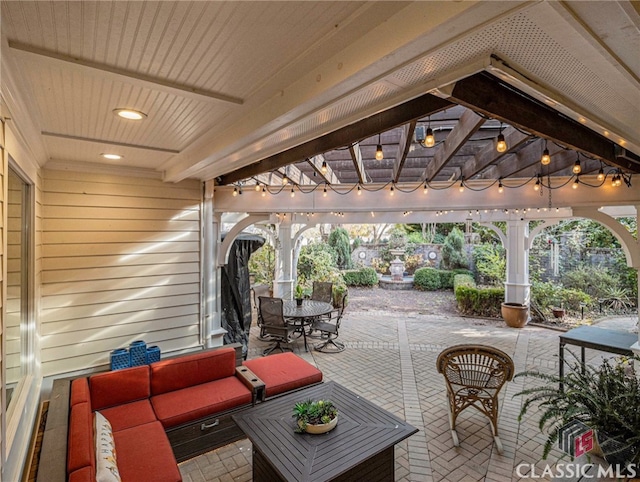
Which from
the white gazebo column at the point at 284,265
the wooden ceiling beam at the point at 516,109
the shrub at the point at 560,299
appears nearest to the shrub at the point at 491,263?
the shrub at the point at 560,299

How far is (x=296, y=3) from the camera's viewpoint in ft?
3.68

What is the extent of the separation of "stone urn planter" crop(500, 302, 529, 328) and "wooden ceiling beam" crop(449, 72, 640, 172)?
6.20m

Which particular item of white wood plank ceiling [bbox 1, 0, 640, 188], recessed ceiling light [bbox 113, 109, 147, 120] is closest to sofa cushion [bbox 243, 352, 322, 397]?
white wood plank ceiling [bbox 1, 0, 640, 188]

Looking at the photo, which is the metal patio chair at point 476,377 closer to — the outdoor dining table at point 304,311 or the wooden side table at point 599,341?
the wooden side table at point 599,341

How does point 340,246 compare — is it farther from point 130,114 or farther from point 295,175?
point 130,114

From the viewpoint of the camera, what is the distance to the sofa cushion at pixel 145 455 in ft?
7.12

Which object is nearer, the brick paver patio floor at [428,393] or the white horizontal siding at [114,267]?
the brick paver patio floor at [428,393]

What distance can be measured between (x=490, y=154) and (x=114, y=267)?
431 centimetres

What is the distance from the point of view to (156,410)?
3014mm

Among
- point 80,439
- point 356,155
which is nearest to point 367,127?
point 356,155

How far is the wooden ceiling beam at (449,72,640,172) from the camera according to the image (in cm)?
159

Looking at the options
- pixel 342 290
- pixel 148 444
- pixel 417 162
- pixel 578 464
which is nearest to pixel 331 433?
pixel 148 444

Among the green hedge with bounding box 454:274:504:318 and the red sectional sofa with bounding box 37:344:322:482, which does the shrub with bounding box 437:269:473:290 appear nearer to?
the green hedge with bounding box 454:274:504:318

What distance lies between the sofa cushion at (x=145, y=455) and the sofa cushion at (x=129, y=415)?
108mm
